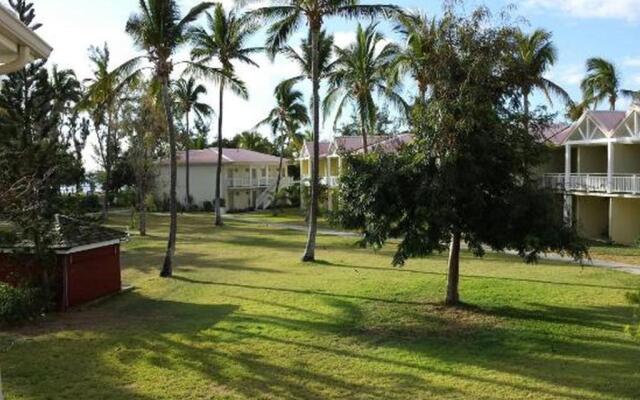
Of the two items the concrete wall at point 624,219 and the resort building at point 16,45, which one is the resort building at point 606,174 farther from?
the resort building at point 16,45

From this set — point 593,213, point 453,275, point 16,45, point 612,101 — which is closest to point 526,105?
point 453,275

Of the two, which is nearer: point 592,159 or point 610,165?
point 610,165

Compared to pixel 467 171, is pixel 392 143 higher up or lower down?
higher up

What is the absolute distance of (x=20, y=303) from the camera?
13.6 metres

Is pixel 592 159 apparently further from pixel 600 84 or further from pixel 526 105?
pixel 526 105

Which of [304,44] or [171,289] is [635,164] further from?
[171,289]

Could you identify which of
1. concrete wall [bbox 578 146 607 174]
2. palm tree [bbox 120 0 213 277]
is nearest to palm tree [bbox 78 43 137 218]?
palm tree [bbox 120 0 213 277]

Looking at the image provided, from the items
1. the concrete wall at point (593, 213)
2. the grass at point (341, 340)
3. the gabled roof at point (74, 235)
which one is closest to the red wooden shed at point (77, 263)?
the gabled roof at point (74, 235)

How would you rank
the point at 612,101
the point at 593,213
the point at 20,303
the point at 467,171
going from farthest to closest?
the point at 612,101 → the point at 593,213 → the point at 20,303 → the point at 467,171

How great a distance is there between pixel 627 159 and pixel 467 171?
19.6 metres

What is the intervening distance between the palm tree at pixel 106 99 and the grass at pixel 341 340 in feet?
18.6

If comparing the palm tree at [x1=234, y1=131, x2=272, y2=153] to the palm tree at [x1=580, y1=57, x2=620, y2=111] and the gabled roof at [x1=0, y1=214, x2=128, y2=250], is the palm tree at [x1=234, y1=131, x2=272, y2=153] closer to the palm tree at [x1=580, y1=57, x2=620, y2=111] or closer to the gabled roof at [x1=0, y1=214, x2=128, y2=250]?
the palm tree at [x1=580, y1=57, x2=620, y2=111]

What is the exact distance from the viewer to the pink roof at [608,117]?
95.4 feet

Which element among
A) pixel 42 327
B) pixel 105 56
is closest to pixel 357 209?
pixel 42 327
